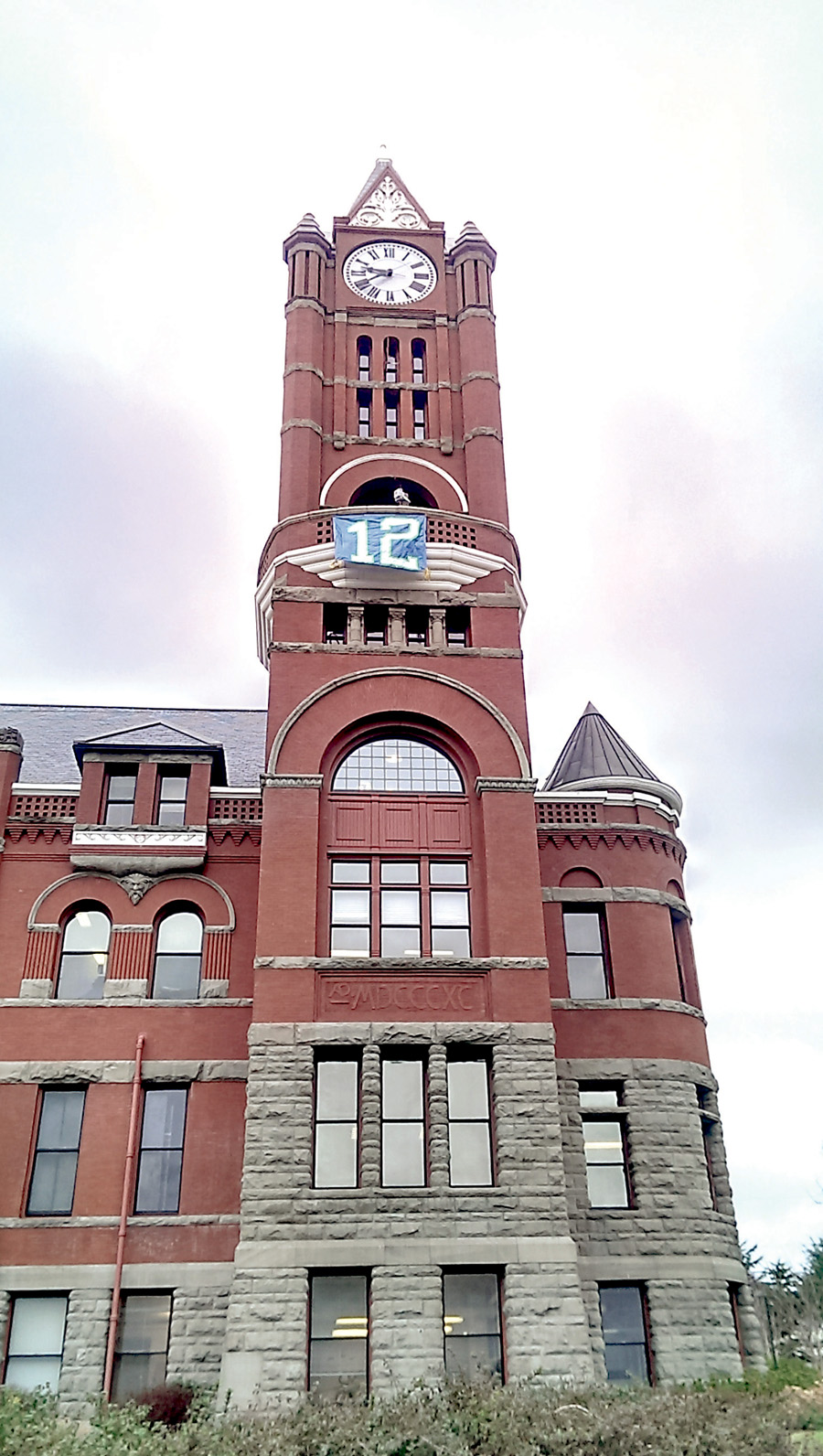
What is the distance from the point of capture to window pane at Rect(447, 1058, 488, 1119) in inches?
968

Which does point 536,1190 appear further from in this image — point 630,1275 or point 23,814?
point 23,814

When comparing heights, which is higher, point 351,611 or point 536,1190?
point 351,611

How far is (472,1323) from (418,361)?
2599 cm

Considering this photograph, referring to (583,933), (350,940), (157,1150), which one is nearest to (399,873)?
(350,940)

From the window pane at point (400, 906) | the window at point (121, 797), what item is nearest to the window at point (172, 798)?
the window at point (121, 797)

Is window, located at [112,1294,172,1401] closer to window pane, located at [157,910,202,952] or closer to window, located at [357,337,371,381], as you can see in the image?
window pane, located at [157,910,202,952]

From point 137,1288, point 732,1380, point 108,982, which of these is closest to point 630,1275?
point 732,1380

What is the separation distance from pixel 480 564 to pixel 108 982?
45.3ft

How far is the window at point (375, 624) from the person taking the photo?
2983 cm

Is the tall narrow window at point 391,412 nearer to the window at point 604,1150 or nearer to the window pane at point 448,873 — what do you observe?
the window pane at point 448,873

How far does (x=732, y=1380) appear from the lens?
2355cm

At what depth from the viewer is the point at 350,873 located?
26828 millimetres

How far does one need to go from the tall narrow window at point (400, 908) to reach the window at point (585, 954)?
4657 millimetres

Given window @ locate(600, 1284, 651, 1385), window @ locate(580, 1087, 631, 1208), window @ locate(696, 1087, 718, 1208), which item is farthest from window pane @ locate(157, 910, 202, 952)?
window @ locate(696, 1087, 718, 1208)
